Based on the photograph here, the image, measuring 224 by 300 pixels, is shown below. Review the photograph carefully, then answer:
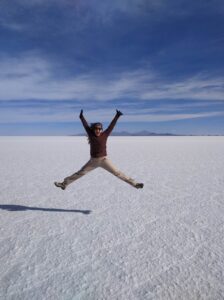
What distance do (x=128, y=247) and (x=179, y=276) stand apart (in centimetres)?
78

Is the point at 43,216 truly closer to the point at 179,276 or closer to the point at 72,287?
the point at 72,287

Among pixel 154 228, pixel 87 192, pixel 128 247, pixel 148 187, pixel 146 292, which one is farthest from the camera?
pixel 148 187

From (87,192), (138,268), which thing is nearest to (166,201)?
(87,192)

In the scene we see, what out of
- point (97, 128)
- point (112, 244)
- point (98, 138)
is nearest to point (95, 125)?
point (97, 128)

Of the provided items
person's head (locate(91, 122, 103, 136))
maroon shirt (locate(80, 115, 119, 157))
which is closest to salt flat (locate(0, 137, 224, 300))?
maroon shirt (locate(80, 115, 119, 157))

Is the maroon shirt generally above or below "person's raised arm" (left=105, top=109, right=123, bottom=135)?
below

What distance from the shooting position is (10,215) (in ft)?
15.3

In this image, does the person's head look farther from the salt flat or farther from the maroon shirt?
the salt flat

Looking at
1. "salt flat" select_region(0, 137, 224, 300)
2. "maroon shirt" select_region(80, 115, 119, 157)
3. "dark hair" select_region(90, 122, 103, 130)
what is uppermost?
"dark hair" select_region(90, 122, 103, 130)

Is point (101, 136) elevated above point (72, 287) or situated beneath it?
elevated above

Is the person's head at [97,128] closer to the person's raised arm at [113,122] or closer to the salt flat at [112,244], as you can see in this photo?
the person's raised arm at [113,122]

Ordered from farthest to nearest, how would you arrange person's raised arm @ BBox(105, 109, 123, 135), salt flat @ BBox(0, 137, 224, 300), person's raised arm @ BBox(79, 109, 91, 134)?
person's raised arm @ BBox(79, 109, 91, 134) → person's raised arm @ BBox(105, 109, 123, 135) → salt flat @ BBox(0, 137, 224, 300)

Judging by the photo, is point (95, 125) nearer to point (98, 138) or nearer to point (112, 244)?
point (98, 138)

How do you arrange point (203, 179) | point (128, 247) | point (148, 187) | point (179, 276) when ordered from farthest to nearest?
point (203, 179), point (148, 187), point (128, 247), point (179, 276)
